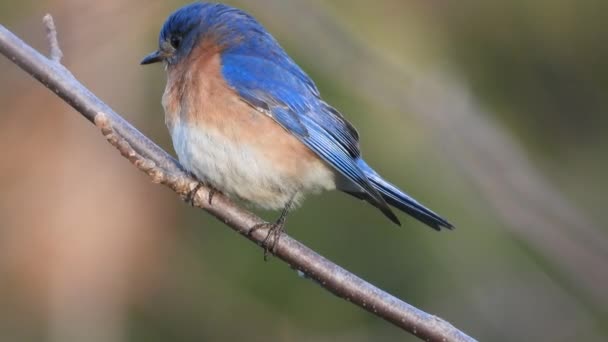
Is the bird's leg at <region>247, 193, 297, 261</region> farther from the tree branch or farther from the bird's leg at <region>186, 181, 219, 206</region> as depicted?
the bird's leg at <region>186, 181, 219, 206</region>

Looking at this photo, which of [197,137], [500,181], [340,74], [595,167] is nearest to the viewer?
[197,137]

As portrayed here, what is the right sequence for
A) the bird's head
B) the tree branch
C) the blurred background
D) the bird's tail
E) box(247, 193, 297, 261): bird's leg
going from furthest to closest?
the blurred background
the bird's head
the bird's tail
box(247, 193, 297, 261): bird's leg
the tree branch

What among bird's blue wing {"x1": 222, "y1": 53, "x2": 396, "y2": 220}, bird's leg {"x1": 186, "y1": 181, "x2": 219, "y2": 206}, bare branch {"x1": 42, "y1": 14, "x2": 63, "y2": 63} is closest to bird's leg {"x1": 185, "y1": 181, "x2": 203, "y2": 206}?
bird's leg {"x1": 186, "y1": 181, "x2": 219, "y2": 206}

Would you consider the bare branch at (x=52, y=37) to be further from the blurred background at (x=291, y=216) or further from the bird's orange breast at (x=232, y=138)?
the blurred background at (x=291, y=216)

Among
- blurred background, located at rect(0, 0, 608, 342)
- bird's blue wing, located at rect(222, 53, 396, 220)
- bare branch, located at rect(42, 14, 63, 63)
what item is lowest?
blurred background, located at rect(0, 0, 608, 342)

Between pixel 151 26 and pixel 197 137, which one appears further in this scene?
pixel 151 26

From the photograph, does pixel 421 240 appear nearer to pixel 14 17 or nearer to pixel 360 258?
pixel 360 258

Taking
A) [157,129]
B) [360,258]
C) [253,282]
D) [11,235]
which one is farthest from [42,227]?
[360,258]
